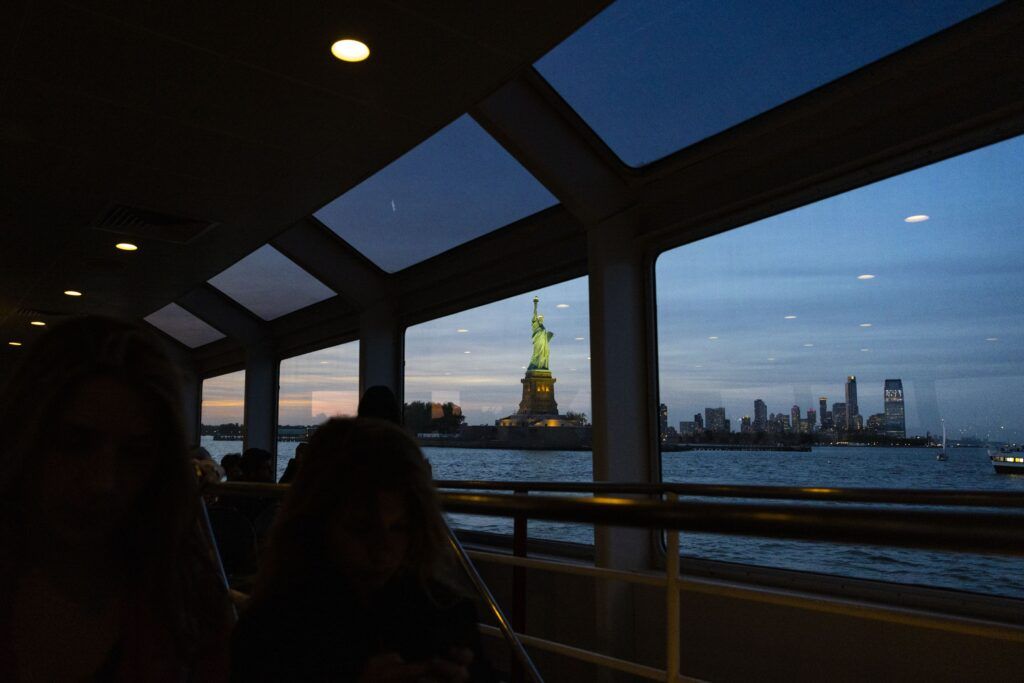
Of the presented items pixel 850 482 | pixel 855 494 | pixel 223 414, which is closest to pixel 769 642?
pixel 850 482

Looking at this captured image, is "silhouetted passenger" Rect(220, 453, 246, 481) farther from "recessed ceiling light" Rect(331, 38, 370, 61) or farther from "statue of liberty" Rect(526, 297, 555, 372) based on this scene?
"recessed ceiling light" Rect(331, 38, 370, 61)

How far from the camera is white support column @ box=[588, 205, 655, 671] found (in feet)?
12.3

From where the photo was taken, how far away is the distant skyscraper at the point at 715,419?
12.9 ft

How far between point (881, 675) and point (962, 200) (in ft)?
6.21

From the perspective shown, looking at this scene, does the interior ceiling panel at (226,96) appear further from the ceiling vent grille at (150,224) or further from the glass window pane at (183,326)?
the glass window pane at (183,326)

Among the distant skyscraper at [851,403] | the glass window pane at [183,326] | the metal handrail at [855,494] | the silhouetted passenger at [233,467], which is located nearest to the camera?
the metal handrail at [855,494]

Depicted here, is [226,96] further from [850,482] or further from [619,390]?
[850,482]

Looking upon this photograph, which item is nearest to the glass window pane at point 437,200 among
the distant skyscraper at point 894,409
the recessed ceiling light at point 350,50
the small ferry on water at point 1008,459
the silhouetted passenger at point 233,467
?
the recessed ceiling light at point 350,50

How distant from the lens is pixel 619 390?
3912 mm

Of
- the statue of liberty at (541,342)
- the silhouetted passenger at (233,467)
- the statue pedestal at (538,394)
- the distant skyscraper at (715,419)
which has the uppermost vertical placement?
the statue of liberty at (541,342)

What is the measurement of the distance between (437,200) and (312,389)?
3532mm

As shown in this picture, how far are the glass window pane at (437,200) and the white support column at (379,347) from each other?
1.46ft

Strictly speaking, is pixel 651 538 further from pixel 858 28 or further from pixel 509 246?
pixel 858 28

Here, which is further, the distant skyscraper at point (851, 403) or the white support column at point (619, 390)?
the white support column at point (619, 390)
